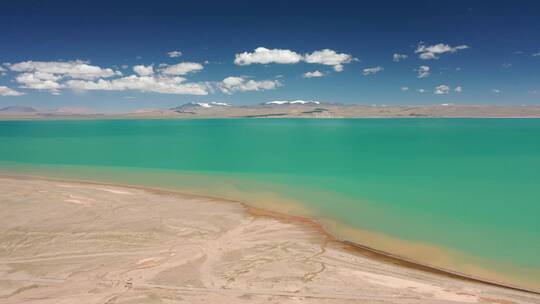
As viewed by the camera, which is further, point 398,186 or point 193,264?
point 398,186

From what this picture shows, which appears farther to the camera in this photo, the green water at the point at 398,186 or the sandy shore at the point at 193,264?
the green water at the point at 398,186

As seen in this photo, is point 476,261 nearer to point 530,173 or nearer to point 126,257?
point 126,257

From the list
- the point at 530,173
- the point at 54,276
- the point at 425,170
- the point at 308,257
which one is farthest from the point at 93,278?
the point at 530,173

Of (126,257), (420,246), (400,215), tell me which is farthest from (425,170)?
(126,257)

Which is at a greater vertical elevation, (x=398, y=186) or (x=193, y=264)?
(x=398, y=186)

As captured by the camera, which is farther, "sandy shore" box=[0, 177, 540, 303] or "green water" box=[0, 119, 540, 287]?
"green water" box=[0, 119, 540, 287]

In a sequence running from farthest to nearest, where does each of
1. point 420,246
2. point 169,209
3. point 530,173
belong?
point 530,173 → point 169,209 → point 420,246

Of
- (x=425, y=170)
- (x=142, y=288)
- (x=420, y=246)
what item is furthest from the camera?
(x=425, y=170)

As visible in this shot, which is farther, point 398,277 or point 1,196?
point 1,196
